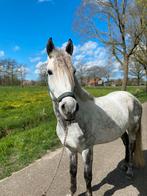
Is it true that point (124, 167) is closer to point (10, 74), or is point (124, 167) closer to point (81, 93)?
point (81, 93)

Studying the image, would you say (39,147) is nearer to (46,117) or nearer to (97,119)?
(97,119)

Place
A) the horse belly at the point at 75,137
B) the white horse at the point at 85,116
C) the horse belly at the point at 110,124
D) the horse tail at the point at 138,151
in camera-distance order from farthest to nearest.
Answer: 1. the horse tail at the point at 138,151
2. the horse belly at the point at 110,124
3. the horse belly at the point at 75,137
4. the white horse at the point at 85,116

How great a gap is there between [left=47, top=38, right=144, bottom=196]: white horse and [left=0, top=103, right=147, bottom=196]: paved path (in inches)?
10.6

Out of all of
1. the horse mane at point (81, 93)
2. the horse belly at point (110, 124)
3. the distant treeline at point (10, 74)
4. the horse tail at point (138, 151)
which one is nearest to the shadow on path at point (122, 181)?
the horse tail at point (138, 151)

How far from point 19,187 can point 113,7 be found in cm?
1711

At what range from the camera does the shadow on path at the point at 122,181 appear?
12.8 feet

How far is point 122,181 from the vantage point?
4258 millimetres

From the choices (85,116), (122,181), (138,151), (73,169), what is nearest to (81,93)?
(85,116)

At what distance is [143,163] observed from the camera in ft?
A: 15.6

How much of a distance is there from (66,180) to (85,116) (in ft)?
5.22

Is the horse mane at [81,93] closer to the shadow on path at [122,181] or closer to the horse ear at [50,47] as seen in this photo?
the horse ear at [50,47]

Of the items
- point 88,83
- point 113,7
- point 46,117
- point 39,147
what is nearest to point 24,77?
point 88,83

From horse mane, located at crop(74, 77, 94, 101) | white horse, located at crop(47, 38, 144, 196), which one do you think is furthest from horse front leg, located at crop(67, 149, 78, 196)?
horse mane, located at crop(74, 77, 94, 101)

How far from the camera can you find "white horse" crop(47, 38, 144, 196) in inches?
104
